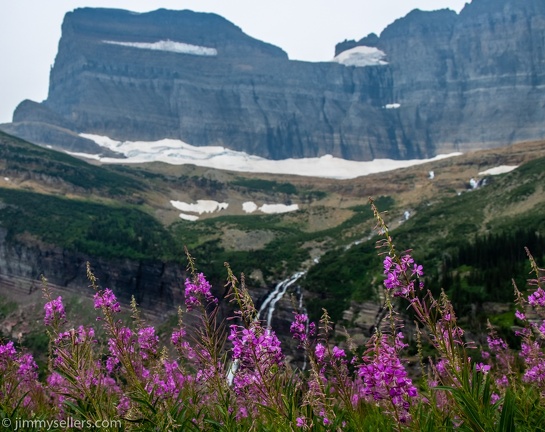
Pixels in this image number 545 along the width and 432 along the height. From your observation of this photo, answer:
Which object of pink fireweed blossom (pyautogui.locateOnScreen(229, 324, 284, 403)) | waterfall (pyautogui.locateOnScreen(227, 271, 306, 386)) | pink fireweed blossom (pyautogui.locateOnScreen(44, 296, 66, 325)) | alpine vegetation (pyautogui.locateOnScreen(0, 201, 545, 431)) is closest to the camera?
alpine vegetation (pyautogui.locateOnScreen(0, 201, 545, 431))

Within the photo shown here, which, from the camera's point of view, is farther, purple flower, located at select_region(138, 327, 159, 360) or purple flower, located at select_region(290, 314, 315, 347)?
purple flower, located at select_region(138, 327, 159, 360)

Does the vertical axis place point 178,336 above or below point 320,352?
below

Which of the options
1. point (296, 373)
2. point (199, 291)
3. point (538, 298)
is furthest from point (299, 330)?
point (538, 298)

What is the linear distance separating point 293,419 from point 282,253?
133m

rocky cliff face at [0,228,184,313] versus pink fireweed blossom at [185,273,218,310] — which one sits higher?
pink fireweed blossom at [185,273,218,310]

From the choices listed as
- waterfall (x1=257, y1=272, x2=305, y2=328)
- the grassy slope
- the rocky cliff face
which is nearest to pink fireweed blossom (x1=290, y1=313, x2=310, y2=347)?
the grassy slope

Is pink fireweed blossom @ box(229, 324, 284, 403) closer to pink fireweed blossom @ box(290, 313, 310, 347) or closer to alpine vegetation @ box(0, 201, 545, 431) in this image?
alpine vegetation @ box(0, 201, 545, 431)

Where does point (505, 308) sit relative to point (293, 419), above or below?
below

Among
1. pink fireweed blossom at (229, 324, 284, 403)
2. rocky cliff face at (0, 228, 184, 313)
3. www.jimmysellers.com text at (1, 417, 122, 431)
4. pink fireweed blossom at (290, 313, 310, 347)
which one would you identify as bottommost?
rocky cliff face at (0, 228, 184, 313)

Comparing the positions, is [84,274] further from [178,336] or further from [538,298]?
[538,298]

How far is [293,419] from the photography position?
5574 millimetres

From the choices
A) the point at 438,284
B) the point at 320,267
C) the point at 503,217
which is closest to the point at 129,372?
the point at 438,284

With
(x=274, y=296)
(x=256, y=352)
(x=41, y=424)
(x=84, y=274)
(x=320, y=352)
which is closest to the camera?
(x=256, y=352)

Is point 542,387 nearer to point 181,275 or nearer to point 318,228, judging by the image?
point 181,275
